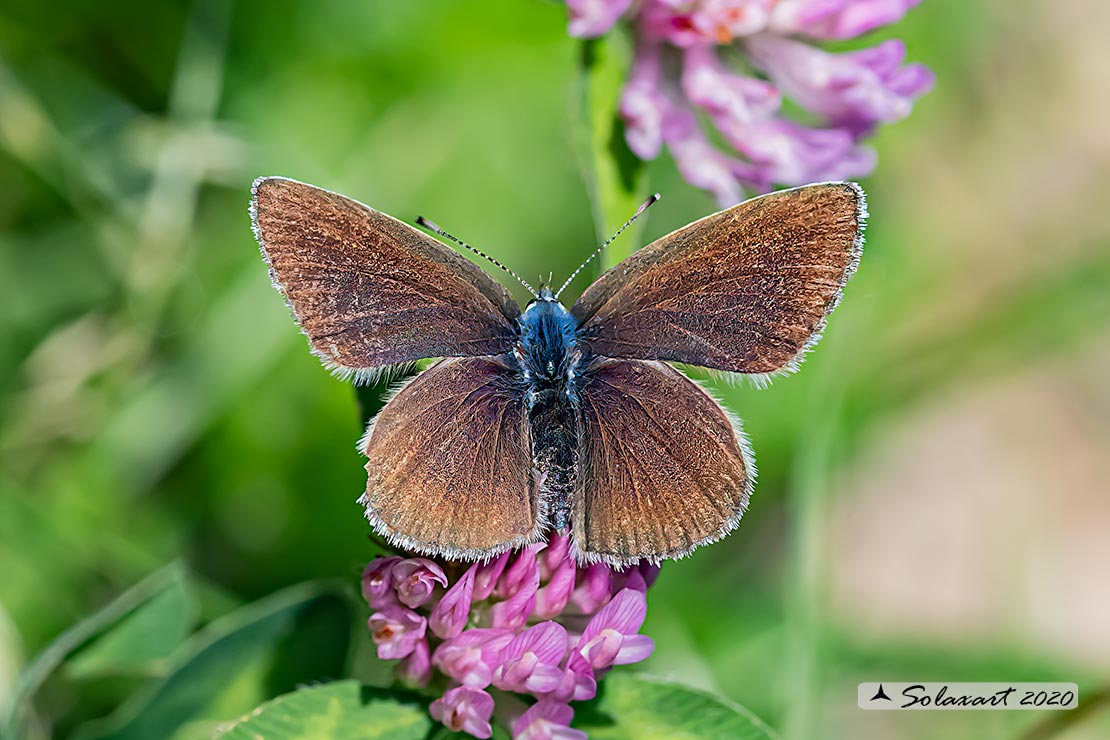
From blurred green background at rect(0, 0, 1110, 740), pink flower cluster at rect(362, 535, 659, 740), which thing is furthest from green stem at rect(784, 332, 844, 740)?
pink flower cluster at rect(362, 535, 659, 740)

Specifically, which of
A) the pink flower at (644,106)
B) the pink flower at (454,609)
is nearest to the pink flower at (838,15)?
the pink flower at (644,106)

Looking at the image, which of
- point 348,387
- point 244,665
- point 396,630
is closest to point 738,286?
point 396,630

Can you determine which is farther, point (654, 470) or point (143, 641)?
point (143, 641)

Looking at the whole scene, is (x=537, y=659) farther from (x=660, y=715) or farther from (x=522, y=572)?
(x=660, y=715)

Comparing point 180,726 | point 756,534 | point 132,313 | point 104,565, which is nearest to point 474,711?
point 180,726

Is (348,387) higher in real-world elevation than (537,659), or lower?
higher

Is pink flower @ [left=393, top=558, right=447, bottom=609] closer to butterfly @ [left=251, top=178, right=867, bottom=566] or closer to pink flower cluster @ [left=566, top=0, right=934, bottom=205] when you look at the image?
butterfly @ [left=251, top=178, right=867, bottom=566]

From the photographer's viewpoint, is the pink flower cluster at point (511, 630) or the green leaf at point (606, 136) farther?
the green leaf at point (606, 136)

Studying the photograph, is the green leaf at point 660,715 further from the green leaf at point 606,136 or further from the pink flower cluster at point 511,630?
the green leaf at point 606,136
